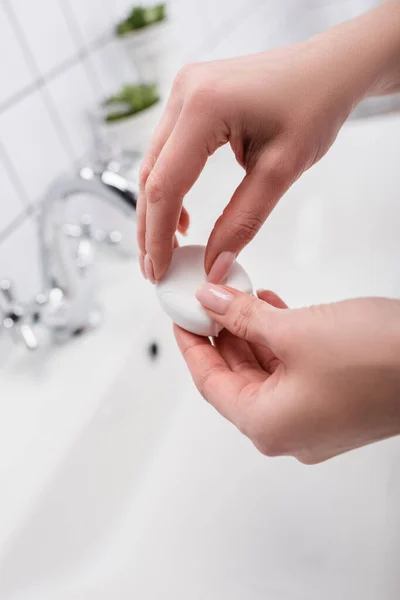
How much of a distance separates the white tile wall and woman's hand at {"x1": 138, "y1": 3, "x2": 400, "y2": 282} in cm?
27

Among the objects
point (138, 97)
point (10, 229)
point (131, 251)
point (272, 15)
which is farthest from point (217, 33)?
point (10, 229)

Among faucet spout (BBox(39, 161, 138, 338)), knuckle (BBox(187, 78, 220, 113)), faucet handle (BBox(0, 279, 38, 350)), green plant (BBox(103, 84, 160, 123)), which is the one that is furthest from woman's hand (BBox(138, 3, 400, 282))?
green plant (BBox(103, 84, 160, 123))

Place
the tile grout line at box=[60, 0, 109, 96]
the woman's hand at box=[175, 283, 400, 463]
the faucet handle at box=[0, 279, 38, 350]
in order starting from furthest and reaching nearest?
the tile grout line at box=[60, 0, 109, 96] < the faucet handle at box=[0, 279, 38, 350] < the woman's hand at box=[175, 283, 400, 463]

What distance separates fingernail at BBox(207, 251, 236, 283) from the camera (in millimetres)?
386

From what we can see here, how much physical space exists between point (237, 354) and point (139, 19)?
55 cm

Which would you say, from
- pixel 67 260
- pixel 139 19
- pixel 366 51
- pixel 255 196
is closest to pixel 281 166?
pixel 255 196

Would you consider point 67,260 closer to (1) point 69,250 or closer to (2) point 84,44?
(1) point 69,250

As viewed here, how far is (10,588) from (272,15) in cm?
139

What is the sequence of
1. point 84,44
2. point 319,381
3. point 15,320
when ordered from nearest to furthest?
1. point 319,381
2. point 15,320
3. point 84,44

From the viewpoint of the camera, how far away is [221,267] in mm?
393

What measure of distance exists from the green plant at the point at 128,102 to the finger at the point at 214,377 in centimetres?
40

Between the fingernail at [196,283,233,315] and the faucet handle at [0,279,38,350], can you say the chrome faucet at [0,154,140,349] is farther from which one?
the fingernail at [196,283,233,315]

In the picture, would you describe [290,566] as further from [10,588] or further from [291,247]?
[291,247]

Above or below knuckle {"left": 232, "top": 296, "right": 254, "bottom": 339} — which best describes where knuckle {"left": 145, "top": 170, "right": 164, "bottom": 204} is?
above
